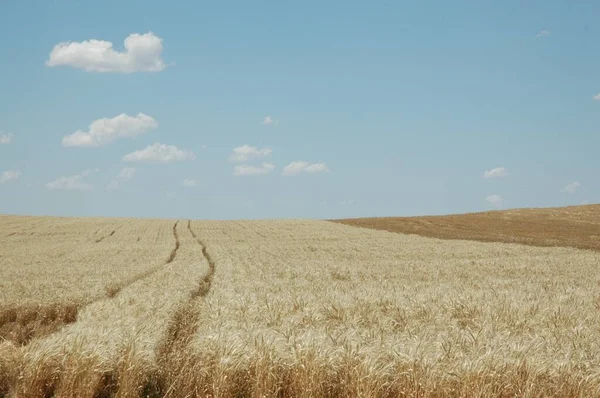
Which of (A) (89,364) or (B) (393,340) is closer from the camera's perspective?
(A) (89,364)

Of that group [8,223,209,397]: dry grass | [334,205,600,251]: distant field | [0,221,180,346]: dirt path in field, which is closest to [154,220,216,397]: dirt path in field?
[8,223,209,397]: dry grass

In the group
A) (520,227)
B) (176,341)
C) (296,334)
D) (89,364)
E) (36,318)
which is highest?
(520,227)

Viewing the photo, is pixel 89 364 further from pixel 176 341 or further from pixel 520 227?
pixel 520 227

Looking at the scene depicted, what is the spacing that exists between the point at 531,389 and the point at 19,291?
14827 mm

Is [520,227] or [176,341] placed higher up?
[520,227]

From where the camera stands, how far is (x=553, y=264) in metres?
24.7

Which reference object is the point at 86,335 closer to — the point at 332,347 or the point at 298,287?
the point at 332,347

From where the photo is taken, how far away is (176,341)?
955cm

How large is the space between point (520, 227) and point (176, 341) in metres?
52.2

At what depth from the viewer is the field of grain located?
684 cm

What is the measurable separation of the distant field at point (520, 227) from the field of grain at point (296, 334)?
2301 centimetres

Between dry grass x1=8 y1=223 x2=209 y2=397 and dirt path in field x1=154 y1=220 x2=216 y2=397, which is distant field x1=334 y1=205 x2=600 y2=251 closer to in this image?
dirt path in field x1=154 y1=220 x2=216 y2=397

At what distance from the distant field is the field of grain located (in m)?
23.0

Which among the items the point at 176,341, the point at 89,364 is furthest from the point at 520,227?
the point at 89,364
